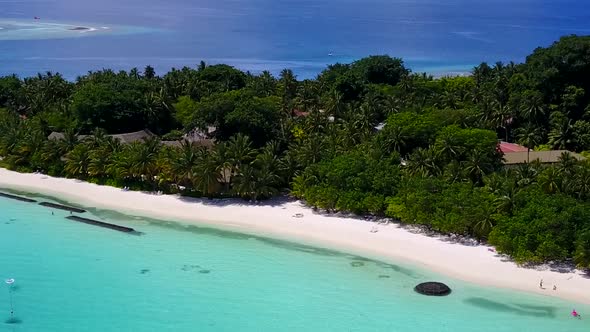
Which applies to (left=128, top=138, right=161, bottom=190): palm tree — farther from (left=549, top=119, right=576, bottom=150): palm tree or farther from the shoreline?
(left=549, top=119, right=576, bottom=150): palm tree

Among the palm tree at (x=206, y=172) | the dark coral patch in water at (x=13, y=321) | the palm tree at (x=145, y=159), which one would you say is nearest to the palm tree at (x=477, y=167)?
the palm tree at (x=206, y=172)

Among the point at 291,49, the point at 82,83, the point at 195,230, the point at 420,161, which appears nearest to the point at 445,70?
the point at 291,49

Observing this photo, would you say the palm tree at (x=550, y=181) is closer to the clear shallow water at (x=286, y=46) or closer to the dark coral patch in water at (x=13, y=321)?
the dark coral patch in water at (x=13, y=321)

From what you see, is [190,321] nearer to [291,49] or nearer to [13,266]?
[13,266]

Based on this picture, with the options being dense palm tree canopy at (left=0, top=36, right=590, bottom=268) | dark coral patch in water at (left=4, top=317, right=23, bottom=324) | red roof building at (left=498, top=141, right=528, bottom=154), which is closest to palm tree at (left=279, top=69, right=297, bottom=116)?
dense palm tree canopy at (left=0, top=36, right=590, bottom=268)

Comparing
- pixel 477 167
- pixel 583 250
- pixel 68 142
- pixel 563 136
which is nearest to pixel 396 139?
pixel 477 167
